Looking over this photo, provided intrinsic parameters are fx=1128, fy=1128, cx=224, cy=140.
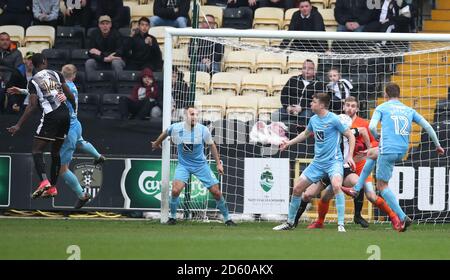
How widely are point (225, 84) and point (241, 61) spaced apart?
89 cm

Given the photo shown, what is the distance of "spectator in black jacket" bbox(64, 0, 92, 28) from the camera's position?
23.7 metres

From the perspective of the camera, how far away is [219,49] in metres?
20.5

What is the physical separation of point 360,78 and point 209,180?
3.70 meters

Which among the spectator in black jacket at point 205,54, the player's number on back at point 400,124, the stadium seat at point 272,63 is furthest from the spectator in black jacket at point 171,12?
the player's number on back at point 400,124

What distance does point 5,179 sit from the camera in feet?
63.8

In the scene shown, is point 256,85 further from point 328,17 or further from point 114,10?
point 114,10

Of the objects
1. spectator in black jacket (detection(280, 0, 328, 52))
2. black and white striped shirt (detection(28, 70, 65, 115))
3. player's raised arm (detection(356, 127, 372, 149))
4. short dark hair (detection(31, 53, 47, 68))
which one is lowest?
player's raised arm (detection(356, 127, 372, 149))

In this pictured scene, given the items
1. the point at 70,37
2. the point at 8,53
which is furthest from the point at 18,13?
the point at 8,53

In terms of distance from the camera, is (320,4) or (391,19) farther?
(320,4)

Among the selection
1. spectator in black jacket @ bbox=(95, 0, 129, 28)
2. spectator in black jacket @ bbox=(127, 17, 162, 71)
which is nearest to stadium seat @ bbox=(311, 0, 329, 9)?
spectator in black jacket @ bbox=(127, 17, 162, 71)

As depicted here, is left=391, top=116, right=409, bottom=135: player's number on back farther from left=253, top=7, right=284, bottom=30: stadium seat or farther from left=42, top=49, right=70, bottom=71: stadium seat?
left=42, top=49, right=70, bottom=71: stadium seat

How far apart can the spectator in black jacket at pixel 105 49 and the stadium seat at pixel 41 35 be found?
1.37 metres

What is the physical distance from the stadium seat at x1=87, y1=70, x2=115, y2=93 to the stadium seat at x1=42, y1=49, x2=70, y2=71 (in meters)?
1.01
